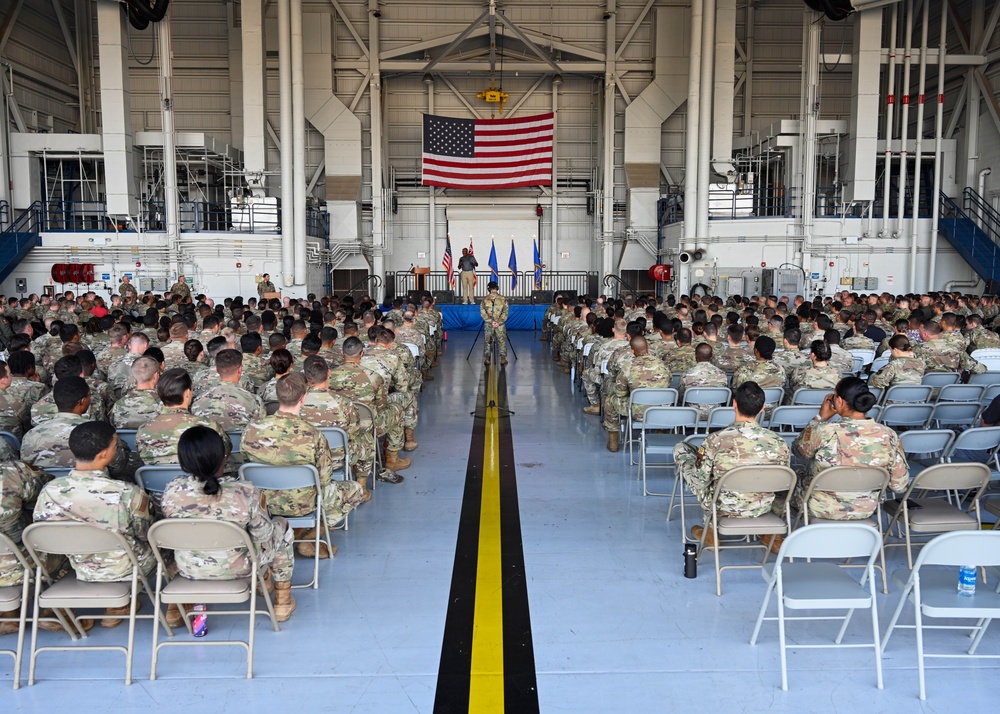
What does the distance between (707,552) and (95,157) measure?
19.9 meters

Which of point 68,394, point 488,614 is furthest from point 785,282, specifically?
point 68,394

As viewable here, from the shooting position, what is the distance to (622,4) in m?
23.9

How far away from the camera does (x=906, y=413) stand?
6.60m

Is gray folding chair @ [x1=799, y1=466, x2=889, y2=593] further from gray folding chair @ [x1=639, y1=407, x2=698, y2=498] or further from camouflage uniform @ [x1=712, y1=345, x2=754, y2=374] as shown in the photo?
Result: camouflage uniform @ [x1=712, y1=345, x2=754, y2=374]

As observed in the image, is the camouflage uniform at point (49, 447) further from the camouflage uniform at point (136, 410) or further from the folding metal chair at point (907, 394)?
the folding metal chair at point (907, 394)

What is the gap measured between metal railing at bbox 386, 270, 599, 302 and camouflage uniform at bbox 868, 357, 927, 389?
17.9 meters

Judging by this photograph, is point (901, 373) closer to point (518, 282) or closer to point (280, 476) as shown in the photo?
point (280, 476)

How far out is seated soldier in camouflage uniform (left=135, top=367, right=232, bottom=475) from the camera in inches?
187

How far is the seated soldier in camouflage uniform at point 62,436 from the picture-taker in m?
4.70

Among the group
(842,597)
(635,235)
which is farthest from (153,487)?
(635,235)

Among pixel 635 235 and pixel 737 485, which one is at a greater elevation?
pixel 635 235

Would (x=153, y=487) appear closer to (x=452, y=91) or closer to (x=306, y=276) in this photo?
(x=306, y=276)

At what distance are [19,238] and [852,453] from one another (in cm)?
2033

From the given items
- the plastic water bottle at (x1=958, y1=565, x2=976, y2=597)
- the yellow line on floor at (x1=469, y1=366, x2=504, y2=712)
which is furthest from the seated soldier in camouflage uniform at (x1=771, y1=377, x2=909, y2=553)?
the yellow line on floor at (x1=469, y1=366, x2=504, y2=712)
